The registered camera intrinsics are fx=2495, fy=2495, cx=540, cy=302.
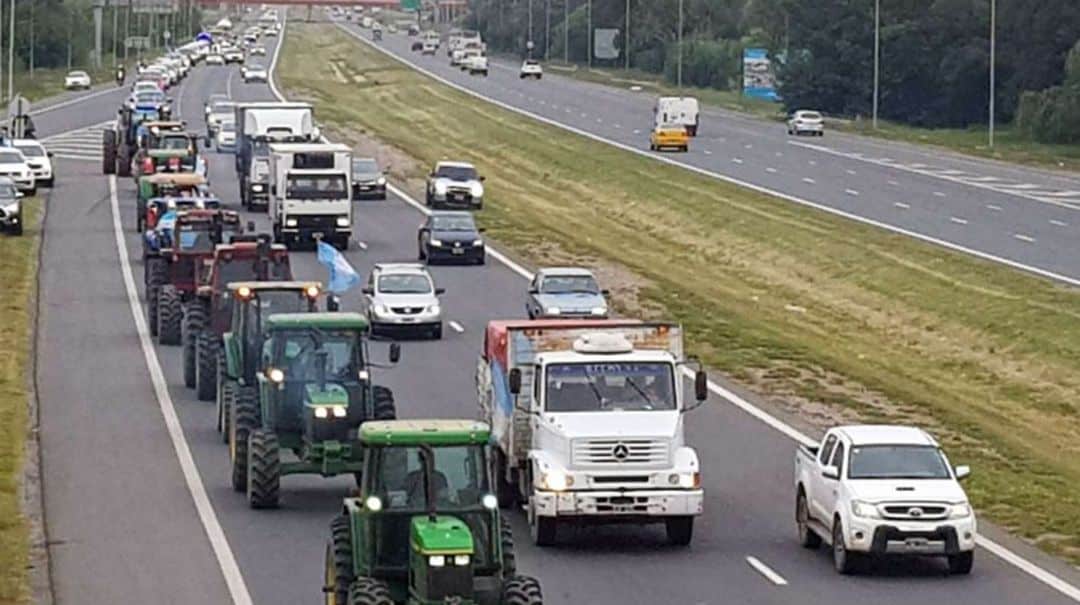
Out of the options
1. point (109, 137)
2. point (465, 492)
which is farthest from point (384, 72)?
point (465, 492)

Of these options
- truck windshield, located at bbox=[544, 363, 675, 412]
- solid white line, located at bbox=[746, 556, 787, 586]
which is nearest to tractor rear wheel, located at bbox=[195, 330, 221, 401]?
truck windshield, located at bbox=[544, 363, 675, 412]

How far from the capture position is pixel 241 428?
33.1m

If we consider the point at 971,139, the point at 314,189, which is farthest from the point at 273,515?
the point at 971,139

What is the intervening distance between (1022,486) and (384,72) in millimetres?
161026

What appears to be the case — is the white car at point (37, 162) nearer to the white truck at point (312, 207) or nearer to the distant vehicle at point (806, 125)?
the white truck at point (312, 207)

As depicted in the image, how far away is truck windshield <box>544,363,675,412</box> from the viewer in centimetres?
2998

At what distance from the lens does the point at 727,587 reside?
90.4 ft

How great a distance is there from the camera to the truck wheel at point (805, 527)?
98.2 ft

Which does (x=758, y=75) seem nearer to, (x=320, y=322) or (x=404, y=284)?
(x=404, y=284)

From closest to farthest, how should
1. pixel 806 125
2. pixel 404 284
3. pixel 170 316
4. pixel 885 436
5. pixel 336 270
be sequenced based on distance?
1. pixel 885 436
2. pixel 336 270
3. pixel 170 316
4. pixel 404 284
5. pixel 806 125

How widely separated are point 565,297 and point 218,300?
11781 millimetres

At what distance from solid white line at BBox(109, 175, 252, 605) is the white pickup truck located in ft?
22.2

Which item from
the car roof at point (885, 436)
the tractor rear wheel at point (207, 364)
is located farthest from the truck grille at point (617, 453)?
the tractor rear wheel at point (207, 364)

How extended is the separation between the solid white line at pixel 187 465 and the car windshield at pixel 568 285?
861 cm
